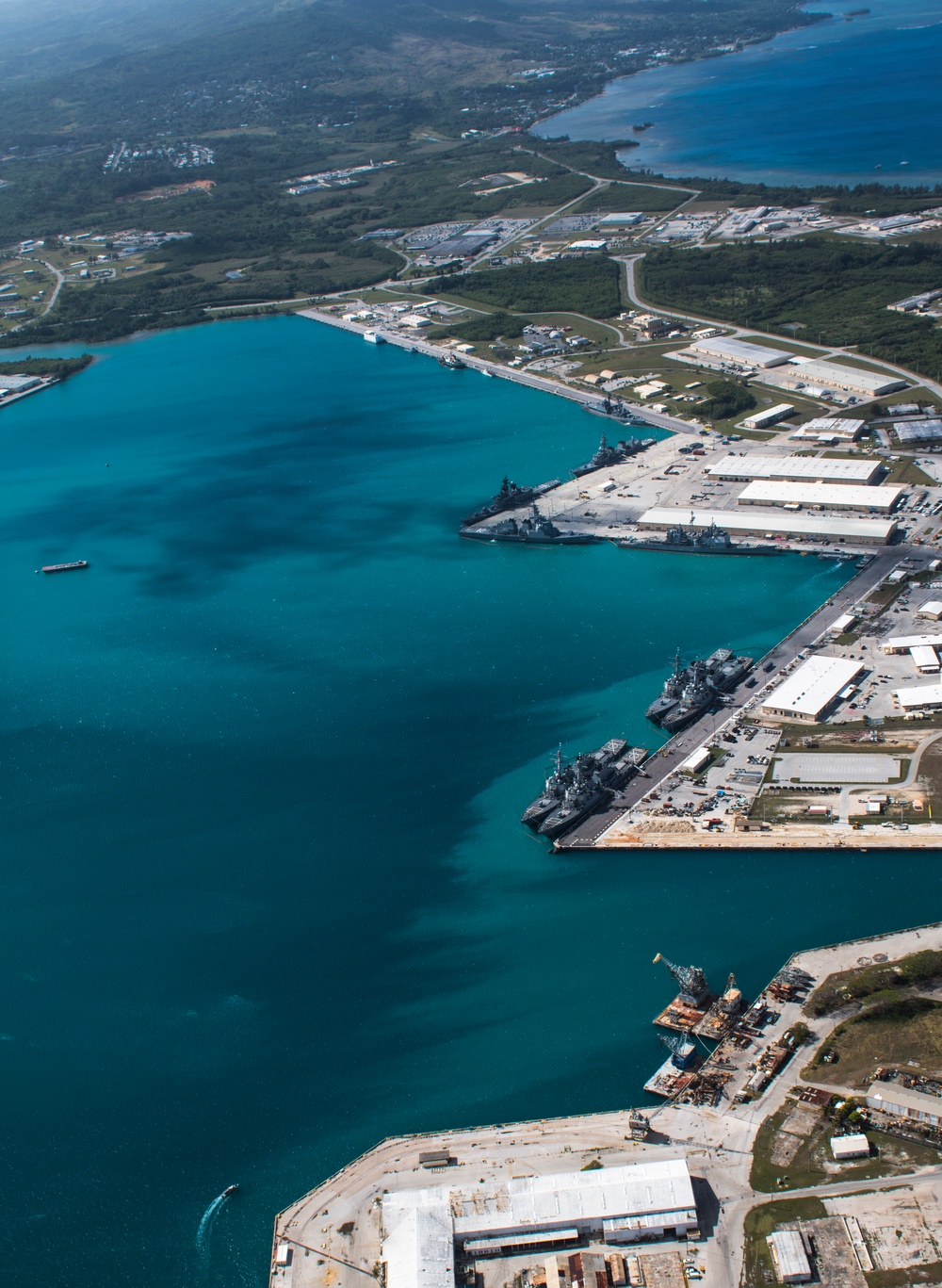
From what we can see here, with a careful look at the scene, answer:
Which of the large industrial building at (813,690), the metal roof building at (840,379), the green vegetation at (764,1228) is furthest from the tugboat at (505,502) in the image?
the green vegetation at (764,1228)

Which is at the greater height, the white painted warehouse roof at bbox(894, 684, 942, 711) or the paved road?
the paved road

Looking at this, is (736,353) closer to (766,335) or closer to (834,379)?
(766,335)

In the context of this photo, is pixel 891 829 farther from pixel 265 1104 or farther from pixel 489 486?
pixel 489 486

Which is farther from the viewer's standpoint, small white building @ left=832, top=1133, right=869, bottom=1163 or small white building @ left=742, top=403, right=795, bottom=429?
small white building @ left=742, top=403, right=795, bottom=429

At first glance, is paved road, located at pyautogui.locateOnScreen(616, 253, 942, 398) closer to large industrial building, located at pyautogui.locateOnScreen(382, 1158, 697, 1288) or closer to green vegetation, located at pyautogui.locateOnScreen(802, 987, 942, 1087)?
green vegetation, located at pyautogui.locateOnScreen(802, 987, 942, 1087)

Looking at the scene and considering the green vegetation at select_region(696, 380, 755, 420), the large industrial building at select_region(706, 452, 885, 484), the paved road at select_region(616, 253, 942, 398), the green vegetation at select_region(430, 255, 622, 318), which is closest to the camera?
the large industrial building at select_region(706, 452, 885, 484)

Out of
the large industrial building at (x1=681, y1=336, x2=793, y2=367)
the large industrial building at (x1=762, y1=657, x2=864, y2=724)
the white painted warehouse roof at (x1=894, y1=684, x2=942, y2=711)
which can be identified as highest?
the large industrial building at (x1=681, y1=336, x2=793, y2=367)

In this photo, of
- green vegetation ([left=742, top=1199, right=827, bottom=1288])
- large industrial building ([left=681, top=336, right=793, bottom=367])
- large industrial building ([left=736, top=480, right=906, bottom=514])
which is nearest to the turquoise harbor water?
green vegetation ([left=742, top=1199, right=827, bottom=1288])

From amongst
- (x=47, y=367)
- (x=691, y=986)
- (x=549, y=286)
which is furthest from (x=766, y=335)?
(x=691, y=986)

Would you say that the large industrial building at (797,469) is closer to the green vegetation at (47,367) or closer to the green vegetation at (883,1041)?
the green vegetation at (883,1041)
